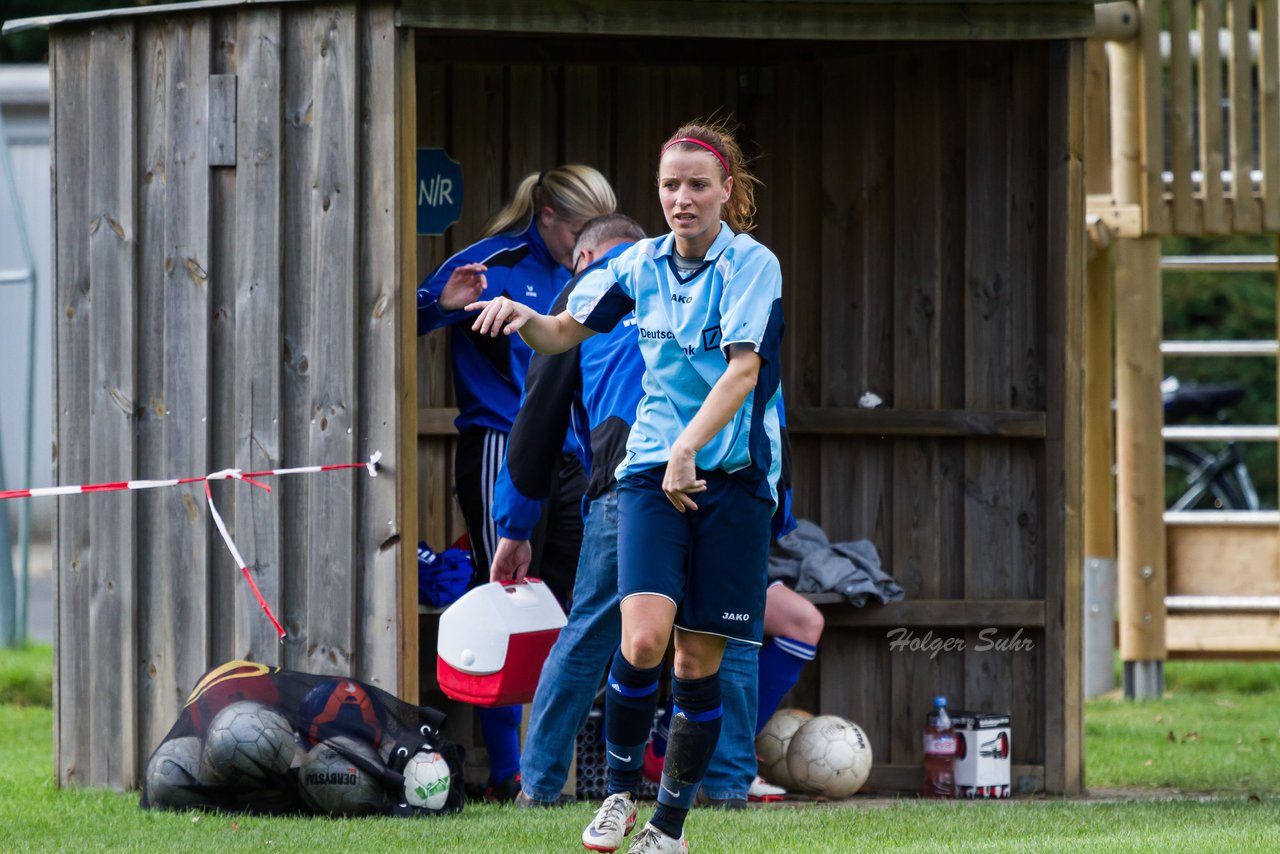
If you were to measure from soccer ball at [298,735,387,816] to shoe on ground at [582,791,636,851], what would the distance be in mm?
1095

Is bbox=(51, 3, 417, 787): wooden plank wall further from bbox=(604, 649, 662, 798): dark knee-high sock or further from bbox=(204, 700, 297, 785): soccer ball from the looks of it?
bbox=(604, 649, 662, 798): dark knee-high sock

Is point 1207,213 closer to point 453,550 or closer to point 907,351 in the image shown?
point 907,351

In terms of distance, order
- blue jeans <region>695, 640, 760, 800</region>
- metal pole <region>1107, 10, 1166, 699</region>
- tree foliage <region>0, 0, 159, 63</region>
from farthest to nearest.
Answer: tree foliage <region>0, 0, 159, 63</region>
metal pole <region>1107, 10, 1166, 699</region>
blue jeans <region>695, 640, 760, 800</region>

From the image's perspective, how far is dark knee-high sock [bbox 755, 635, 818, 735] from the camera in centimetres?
660

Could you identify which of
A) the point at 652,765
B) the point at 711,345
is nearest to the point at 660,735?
the point at 652,765

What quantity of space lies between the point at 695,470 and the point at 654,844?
91 cm

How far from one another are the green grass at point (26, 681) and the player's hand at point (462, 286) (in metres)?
3.69

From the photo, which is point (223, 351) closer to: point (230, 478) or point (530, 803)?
point (230, 478)

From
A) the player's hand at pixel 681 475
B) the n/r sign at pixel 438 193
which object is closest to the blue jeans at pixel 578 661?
the player's hand at pixel 681 475

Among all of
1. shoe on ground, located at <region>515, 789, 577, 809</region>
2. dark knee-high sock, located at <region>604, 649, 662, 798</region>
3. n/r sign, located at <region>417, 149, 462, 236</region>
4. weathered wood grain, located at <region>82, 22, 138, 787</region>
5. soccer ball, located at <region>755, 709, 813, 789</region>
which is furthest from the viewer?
n/r sign, located at <region>417, 149, 462, 236</region>

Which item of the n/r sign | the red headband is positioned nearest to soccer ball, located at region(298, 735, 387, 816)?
the red headband

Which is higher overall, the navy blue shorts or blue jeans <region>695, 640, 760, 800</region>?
the navy blue shorts

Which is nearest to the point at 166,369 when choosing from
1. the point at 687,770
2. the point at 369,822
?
the point at 369,822

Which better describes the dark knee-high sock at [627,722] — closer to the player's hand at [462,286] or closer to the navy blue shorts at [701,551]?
the navy blue shorts at [701,551]
